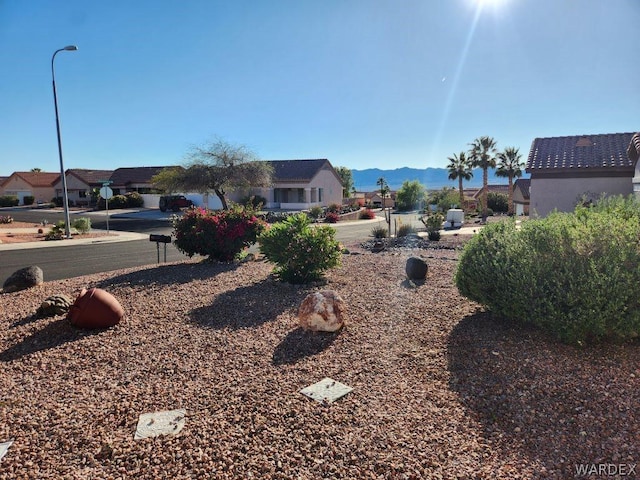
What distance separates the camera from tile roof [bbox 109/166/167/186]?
54041mm

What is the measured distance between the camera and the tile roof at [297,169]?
146ft

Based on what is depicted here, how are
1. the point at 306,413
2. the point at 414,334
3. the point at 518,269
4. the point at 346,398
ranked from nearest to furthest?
the point at 306,413 → the point at 346,398 → the point at 518,269 → the point at 414,334

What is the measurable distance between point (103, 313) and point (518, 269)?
5.58 m

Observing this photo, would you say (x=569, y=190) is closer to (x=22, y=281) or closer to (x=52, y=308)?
(x=52, y=308)

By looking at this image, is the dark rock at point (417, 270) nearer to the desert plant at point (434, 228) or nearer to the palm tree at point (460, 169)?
the desert plant at point (434, 228)

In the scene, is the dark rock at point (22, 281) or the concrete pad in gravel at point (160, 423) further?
the dark rock at point (22, 281)

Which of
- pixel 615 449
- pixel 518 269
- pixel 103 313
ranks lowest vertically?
pixel 615 449

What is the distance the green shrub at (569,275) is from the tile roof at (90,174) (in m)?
58.8

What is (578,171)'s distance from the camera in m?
18.4

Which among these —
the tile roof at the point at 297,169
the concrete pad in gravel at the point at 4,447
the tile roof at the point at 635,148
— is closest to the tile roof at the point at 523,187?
the tile roof at the point at 297,169

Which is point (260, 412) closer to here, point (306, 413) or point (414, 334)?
point (306, 413)

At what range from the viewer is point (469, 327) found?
579cm

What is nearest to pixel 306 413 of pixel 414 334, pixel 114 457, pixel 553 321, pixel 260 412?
pixel 260 412

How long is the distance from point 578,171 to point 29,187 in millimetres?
66102
